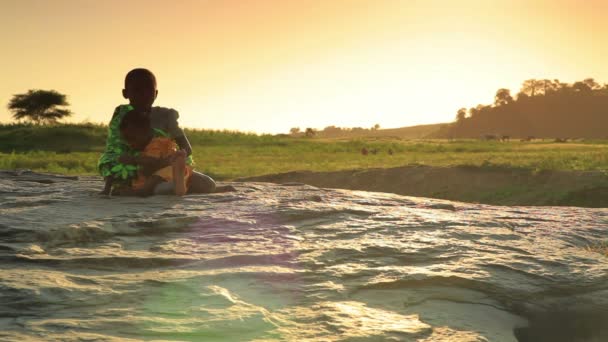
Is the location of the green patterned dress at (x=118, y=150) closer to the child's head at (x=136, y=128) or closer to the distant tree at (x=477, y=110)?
the child's head at (x=136, y=128)

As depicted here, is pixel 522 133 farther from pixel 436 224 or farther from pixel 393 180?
pixel 436 224

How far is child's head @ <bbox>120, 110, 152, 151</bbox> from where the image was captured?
5.89 m

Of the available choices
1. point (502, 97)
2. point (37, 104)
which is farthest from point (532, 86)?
point (37, 104)

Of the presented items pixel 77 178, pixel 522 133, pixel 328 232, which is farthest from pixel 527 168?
pixel 522 133

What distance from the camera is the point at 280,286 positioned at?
3293mm

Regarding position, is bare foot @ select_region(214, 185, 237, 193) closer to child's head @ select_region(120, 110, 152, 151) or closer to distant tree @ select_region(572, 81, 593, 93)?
child's head @ select_region(120, 110, 152, 151)

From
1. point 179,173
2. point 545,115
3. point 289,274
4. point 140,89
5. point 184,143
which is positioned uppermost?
point 545,115

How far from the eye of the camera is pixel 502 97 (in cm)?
9844

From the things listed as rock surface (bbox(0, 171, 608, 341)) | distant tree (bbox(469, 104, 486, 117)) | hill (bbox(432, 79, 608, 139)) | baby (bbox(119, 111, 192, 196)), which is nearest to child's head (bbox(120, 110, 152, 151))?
baby (bbox(119, 111, 192, 196))

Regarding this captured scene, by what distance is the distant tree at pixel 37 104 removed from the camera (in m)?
55.8

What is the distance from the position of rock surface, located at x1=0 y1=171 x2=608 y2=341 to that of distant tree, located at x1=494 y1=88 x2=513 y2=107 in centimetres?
9588

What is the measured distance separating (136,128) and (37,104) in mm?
54373

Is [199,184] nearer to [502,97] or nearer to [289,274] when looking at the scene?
[289,274]

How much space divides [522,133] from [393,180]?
80964mm
